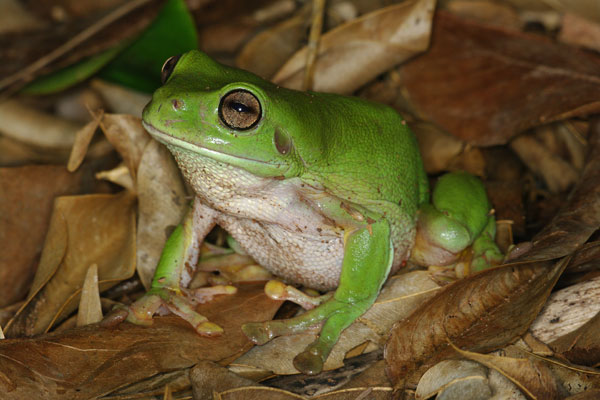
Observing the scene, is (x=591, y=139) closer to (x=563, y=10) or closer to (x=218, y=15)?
(x=563, y=10)

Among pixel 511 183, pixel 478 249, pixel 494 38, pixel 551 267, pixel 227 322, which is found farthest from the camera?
pixel 494 38

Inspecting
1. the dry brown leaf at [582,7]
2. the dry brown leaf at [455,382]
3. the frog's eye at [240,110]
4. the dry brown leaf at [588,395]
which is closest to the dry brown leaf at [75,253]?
the frog's eye at [240,110]

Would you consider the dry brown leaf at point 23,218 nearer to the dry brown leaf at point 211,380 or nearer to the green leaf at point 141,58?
the green leaf at point 141,58

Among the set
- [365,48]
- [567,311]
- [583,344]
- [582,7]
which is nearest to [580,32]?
[582,7]

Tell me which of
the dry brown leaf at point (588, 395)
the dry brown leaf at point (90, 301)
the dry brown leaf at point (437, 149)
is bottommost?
the dry brown leaf at point (588, 395)

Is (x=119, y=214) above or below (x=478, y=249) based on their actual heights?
above

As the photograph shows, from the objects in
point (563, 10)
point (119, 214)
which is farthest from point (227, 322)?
point (563, 10)

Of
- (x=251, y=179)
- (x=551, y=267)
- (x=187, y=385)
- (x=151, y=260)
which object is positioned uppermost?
(x=251, y=179)

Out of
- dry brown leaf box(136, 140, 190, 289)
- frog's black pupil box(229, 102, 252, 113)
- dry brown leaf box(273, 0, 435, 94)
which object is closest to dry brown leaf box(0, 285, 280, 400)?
dry brown leaf box(136, 140, 190, 289)
